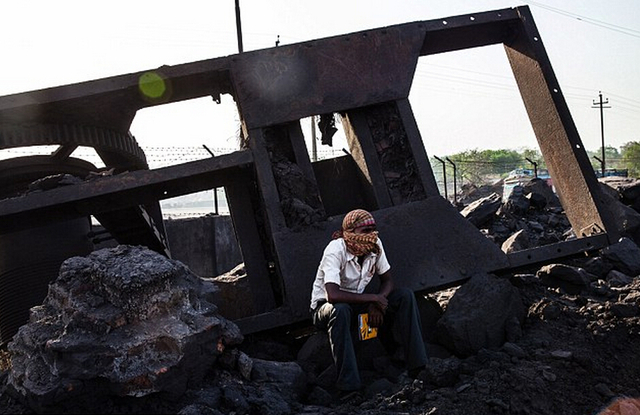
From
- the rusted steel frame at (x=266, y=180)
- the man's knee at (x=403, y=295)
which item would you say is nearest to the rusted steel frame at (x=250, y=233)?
the rusted steel frame at (x=266, y=180)

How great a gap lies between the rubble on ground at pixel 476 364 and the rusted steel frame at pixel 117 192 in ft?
4.79

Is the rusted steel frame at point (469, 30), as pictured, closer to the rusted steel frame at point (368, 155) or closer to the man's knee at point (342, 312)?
the rusted steel frame at point (368, 155)

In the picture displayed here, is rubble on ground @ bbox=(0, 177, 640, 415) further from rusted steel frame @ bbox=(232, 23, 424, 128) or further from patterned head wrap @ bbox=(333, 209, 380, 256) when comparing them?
rusted steel frame @ bbox=(232, 23, 424, 128)

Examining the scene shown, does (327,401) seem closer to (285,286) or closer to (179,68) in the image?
(285,286)

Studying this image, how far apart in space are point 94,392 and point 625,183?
885 centimetres

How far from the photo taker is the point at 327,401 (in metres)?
3.79

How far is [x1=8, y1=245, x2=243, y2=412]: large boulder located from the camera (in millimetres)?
3069

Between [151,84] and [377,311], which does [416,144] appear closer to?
[377,311]

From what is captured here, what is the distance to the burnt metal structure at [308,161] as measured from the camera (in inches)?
188

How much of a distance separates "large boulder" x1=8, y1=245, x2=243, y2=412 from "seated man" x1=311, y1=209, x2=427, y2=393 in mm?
724

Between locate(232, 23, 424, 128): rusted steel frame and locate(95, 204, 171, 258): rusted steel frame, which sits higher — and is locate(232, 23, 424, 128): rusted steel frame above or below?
above

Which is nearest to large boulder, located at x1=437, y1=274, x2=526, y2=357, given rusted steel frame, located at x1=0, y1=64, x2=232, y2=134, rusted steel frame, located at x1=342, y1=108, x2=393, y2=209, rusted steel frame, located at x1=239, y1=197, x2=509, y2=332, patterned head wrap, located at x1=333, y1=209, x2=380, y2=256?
rusted steel frame, located at x1=239, y1=197, x2=509, y2=332

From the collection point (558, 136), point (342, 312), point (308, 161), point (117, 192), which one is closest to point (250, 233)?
point (308, 161)

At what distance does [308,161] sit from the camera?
17.1 ft
